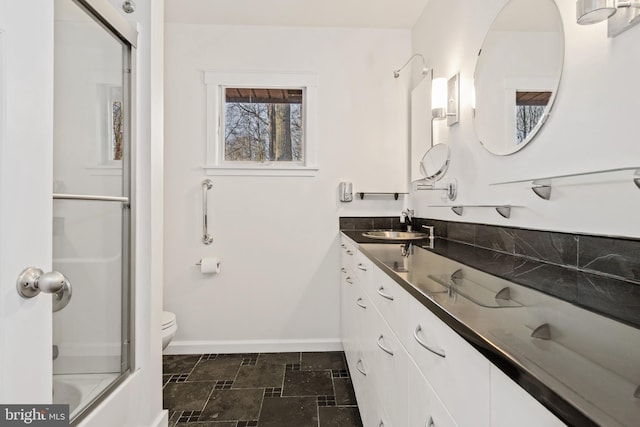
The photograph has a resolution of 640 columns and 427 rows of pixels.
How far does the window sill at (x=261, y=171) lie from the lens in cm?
261

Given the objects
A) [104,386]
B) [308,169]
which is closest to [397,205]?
[308,169]

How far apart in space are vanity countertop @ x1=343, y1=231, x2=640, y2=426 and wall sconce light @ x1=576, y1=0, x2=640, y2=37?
0.77 m

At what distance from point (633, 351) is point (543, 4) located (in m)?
1.30

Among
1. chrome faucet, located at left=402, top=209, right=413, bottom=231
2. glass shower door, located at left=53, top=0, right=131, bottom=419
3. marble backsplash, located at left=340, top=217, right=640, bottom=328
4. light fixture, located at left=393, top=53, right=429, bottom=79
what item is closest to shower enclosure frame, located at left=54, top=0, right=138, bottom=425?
glass shower door, located at left=53, top=0, right=131, bottom=419

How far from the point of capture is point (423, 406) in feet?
2.61

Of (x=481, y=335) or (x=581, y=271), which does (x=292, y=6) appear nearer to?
(x=581, y=271)

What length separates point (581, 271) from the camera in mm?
1048

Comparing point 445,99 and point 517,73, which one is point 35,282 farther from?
point 445,99

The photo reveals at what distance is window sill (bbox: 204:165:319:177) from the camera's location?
2.61 metres

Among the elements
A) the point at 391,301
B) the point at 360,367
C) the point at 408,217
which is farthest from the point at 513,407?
the point at 408,217

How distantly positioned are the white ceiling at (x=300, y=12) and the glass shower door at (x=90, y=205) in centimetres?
131

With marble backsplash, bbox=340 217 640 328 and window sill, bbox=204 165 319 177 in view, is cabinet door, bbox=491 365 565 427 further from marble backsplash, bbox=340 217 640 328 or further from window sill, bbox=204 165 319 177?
window sill, bbox=204 165 319 177

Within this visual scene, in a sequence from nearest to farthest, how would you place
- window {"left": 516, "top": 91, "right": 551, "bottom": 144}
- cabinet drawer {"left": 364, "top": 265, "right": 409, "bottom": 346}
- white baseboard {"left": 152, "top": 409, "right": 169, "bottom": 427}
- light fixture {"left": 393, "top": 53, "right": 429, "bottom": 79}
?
cabinet drawer {"left": 364, "top": 265, "right": 409, "bottom": 346}, window {"left": 516, "top": 91, "right": 551, "bottom": 144}, white baseboard {"left": 152, "top": 409, "right": 169, "bottom": 427}, light fixture {"left": 393, "top": 53, "right": 429, "bottom": 79}

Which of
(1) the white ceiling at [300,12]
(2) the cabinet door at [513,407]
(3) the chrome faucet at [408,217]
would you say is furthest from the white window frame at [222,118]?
(2) the cabinet door at [513,407]
